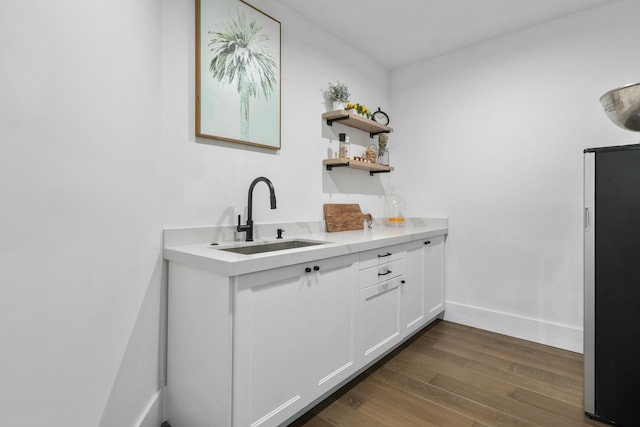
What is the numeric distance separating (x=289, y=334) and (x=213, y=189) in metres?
0.94

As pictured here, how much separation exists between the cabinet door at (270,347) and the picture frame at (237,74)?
0.97m

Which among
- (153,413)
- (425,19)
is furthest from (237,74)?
(153,413)

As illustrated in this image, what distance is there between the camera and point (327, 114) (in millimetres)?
2613

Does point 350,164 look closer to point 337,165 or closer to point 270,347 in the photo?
point 337,165

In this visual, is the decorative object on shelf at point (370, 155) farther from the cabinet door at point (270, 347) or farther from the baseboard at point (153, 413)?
the baseboard at point (153, 413)

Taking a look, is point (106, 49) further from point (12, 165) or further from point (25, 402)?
point (25, 402)

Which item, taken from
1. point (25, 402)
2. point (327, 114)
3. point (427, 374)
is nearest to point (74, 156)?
point (25, 402)

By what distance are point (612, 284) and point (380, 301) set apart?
1214mm

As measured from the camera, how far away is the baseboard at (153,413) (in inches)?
57.1

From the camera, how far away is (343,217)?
108 inches

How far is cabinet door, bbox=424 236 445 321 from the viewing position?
9.05 ft

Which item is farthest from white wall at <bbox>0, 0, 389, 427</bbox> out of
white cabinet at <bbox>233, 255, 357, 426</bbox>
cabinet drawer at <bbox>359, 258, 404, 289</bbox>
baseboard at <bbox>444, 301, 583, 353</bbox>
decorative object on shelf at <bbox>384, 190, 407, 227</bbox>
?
baseboard at <bbox>444, 301, 583, 353</bbox>

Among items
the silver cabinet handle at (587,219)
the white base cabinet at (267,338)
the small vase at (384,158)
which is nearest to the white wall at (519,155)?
the small vase at (384,158)

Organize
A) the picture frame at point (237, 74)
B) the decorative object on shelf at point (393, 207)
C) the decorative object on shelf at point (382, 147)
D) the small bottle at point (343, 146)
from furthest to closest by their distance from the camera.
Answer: the decorative object on shelf at point (393, 207) < the decorative object on shelf at point (382, 147) < the small bottle at point (343, 146) < the picture frame at point (237, 74)
